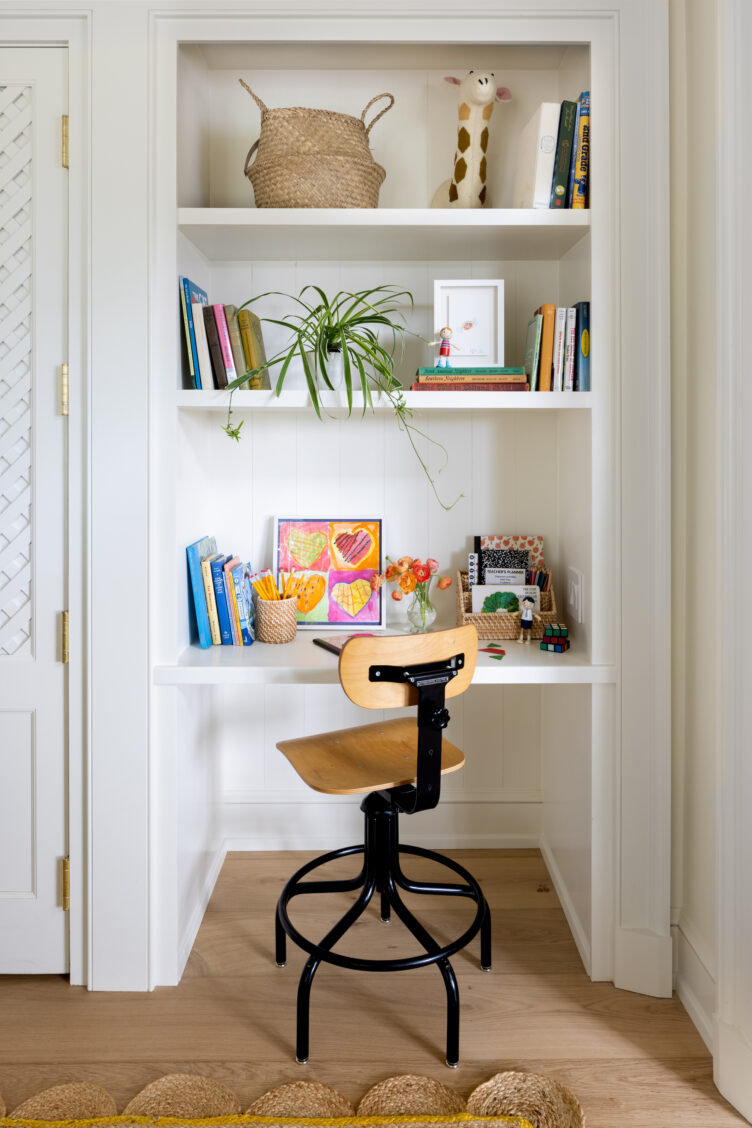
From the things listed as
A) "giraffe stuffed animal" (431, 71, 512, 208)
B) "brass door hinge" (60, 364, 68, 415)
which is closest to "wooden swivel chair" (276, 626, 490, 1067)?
"brass door hinge" (60, 364, 68, 415)

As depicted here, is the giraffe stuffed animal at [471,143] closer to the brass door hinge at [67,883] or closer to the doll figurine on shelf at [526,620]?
the doll figurine on shelf at [526,620]

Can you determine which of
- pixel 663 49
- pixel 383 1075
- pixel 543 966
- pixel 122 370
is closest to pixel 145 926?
pixel 383 1075

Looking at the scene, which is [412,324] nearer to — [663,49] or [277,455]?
[277,455]

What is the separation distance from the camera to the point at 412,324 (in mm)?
2371

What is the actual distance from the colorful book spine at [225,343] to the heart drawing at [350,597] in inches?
27.8

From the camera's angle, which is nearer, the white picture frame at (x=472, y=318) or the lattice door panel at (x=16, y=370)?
the lattice door panel at (x=16, y=370)

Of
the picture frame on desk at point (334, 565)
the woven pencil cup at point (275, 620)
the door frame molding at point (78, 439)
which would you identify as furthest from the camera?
the picture frame on desk at point (334, 565)

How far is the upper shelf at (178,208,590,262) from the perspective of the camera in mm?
1921

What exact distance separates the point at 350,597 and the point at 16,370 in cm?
107

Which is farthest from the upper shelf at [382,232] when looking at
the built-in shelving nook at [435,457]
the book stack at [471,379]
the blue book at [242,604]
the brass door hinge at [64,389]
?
the blue book at [242,604]

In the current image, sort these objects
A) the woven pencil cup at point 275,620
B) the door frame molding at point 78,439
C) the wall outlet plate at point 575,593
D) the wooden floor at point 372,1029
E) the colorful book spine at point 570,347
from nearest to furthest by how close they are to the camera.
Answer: the wooden floor at point 372,1029 → the door frame molding at point 78,439 → the colorful book spine at point 570,347 → the wall outlet plate at point 575,593 → the woven pencil cup at point 275,620

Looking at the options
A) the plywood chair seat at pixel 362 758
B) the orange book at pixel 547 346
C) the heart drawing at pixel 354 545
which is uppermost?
the orange book at pixel 547 346

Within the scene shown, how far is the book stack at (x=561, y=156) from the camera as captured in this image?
1.91m

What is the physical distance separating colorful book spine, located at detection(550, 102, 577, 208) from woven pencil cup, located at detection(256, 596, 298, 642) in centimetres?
121
